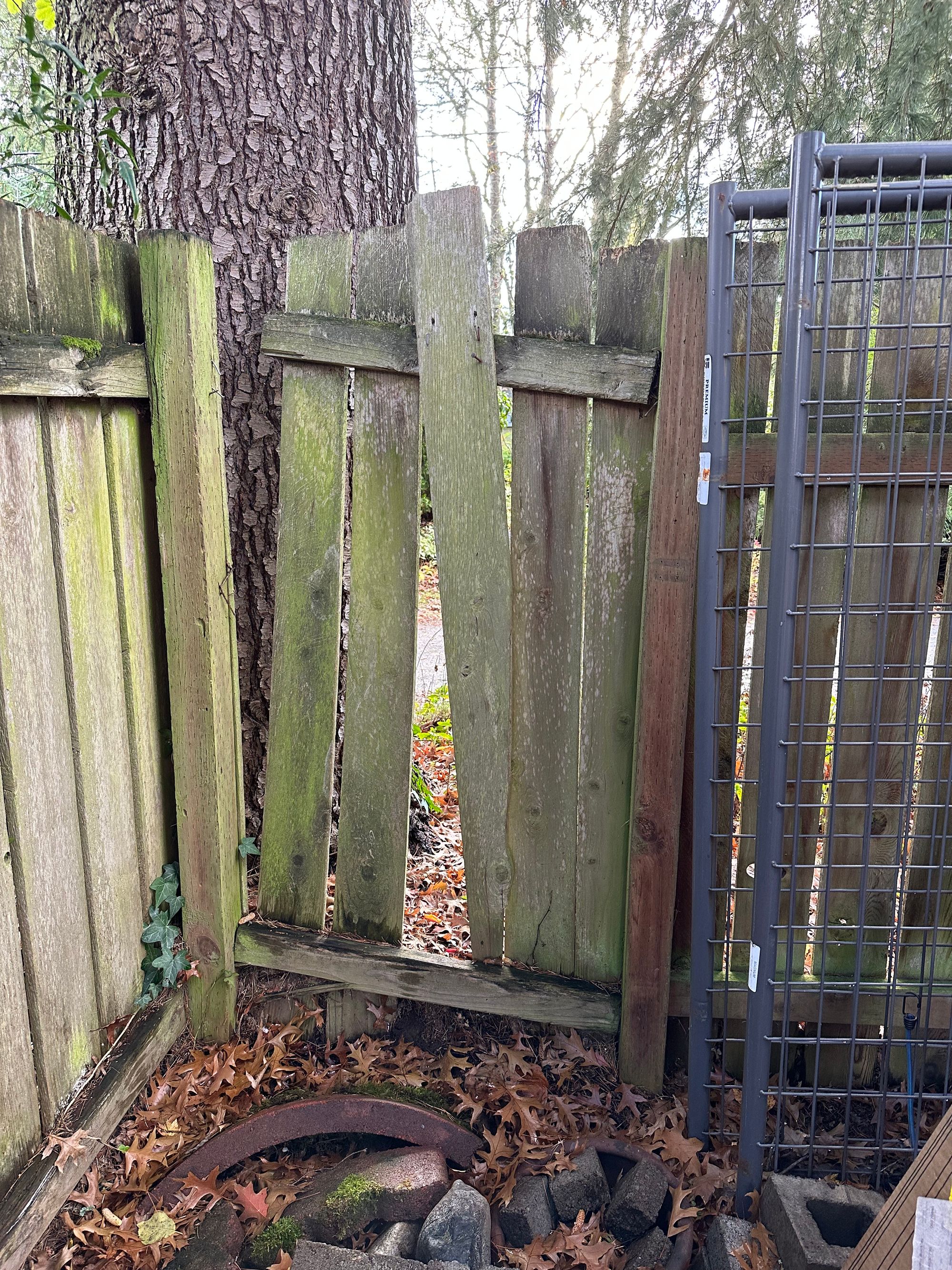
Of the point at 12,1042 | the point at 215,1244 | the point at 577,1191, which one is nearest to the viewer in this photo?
the point at 12,1042

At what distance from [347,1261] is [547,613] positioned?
4.95 ft

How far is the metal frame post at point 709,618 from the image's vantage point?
1.85m

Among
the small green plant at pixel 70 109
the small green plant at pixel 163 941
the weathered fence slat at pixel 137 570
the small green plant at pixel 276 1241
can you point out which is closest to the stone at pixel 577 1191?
the small green plant at pixel 276 1241

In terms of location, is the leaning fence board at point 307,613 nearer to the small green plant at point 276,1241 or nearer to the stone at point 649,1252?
the small green plant at point 276,1241

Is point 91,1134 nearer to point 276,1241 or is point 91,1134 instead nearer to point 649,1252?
point 276,1241

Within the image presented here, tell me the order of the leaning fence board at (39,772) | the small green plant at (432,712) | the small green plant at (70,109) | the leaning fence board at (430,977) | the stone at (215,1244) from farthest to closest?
the small green plant at (432,712)
the leaning fence board at (430,977)
the small green plant at (70,109)
the stone at (215,1244)
the leaning fence board at (39,772)

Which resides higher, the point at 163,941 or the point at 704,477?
the point at 704,477

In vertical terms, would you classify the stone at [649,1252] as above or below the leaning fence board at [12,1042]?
below

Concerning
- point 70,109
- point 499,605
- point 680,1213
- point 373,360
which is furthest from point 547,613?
point 70,109

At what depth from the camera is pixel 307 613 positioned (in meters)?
2.28

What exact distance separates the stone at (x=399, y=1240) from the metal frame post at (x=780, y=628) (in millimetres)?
776

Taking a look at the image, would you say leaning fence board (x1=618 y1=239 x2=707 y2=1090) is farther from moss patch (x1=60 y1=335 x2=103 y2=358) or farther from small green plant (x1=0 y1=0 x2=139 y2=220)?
small green plant (x1=0 y1=0 x2=139 y2=220)

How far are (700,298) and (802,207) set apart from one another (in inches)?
11.6

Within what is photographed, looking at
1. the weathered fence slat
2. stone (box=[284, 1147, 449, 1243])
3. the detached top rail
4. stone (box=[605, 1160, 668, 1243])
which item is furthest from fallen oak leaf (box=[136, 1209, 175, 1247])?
the detached top rail
